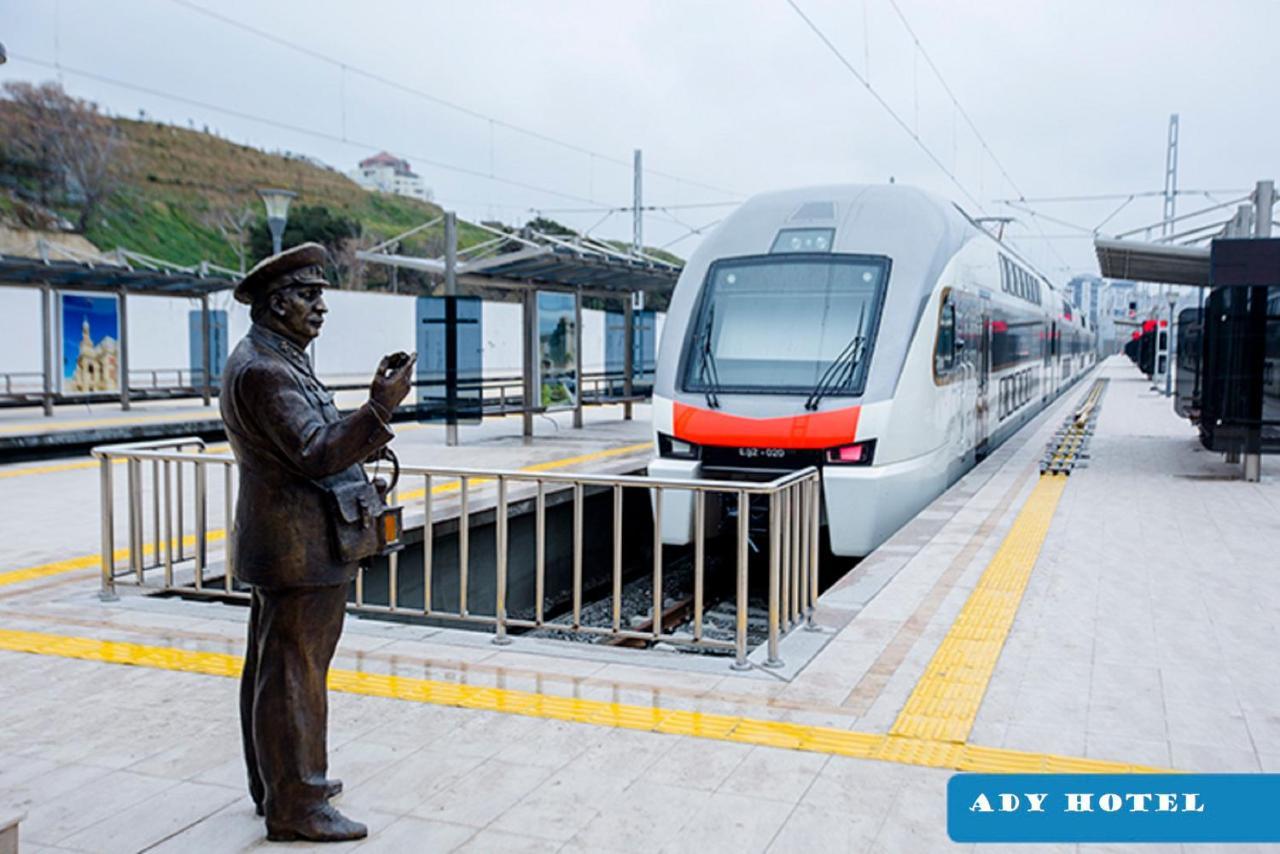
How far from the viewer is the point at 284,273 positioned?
3.58 meters

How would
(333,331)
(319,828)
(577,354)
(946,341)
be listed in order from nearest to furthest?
(319,828), (946,341), (577,354), (333,331)

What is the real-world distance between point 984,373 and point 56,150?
48429 mm

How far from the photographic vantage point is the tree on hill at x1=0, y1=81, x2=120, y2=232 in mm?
48906

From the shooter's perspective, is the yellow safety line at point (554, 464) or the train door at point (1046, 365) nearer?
the yellow safety line at point (554, 464)

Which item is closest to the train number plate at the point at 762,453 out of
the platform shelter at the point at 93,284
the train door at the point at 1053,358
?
the platform shelter at the point at 93,284

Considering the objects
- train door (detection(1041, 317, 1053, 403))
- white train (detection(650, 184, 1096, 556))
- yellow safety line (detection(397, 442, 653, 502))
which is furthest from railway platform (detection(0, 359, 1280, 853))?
train door (detection(1041, 317, 1053, 403))

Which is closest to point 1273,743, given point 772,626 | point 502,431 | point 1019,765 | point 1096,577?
point 1019,765

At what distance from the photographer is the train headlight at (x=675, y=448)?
930 cm

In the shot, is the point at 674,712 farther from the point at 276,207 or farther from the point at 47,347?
the point at 47,347

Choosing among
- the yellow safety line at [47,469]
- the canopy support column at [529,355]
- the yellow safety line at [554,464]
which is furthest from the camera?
the canopy support column at [529,355]

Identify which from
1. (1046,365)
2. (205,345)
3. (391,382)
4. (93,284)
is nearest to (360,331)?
(205,345)

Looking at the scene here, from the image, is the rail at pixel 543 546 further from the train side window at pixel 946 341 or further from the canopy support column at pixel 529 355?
the canopy support column at pixel 529 355

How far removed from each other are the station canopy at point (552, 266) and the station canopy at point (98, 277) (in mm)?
3870

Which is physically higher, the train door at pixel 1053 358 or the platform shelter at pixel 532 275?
the platform shelter at pixel 532 275
